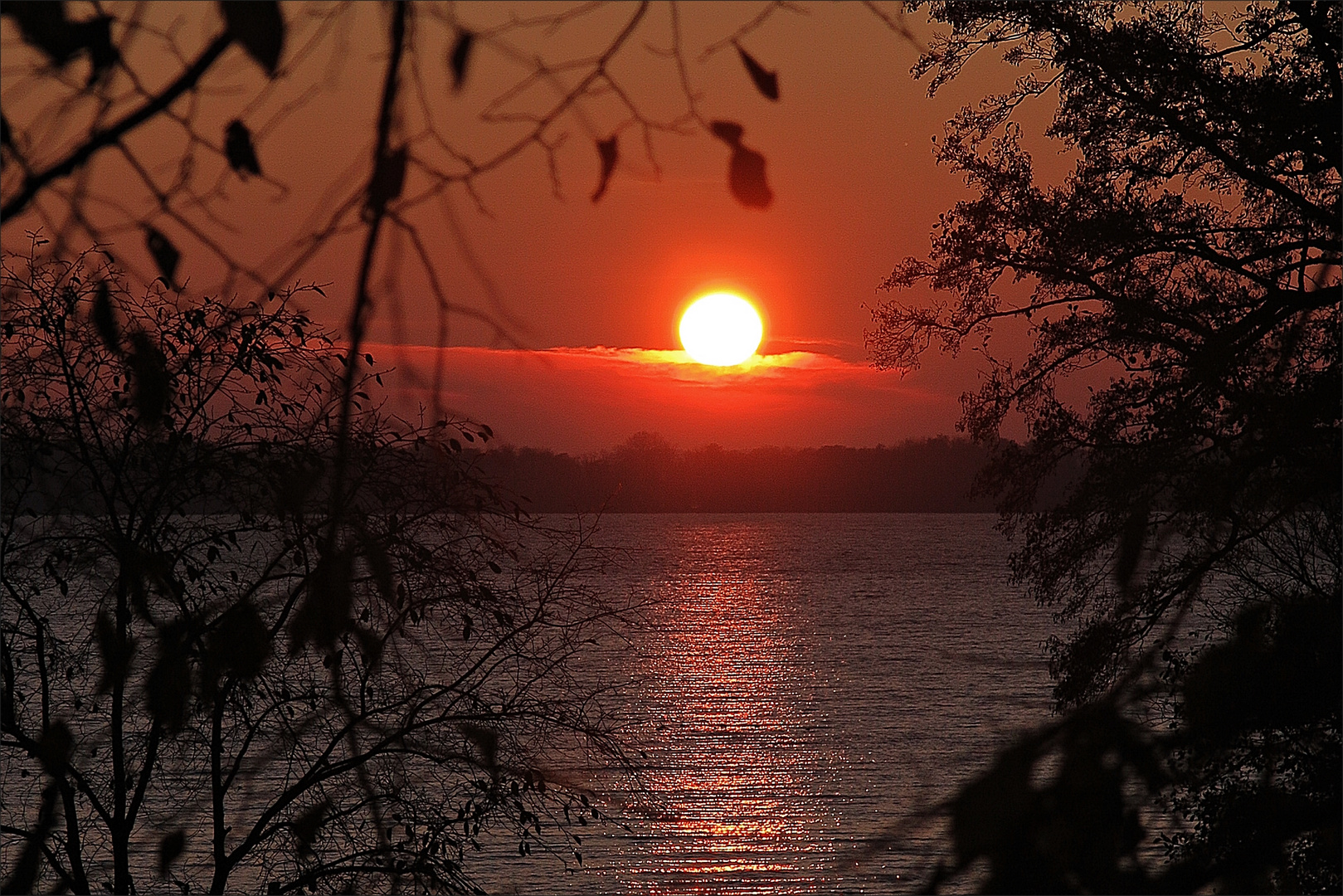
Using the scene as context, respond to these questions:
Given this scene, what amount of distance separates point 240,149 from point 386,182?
0.41 meters

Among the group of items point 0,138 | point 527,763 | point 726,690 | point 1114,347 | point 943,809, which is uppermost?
point 1114,347

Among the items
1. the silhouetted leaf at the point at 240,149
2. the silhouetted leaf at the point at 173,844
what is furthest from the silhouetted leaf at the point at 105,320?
the silhouetted leaf at the point at 173,844

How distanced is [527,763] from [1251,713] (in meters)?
10.1

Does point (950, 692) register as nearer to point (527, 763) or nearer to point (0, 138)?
point (527, 763)

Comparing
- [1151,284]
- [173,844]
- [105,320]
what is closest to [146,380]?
[105,320]

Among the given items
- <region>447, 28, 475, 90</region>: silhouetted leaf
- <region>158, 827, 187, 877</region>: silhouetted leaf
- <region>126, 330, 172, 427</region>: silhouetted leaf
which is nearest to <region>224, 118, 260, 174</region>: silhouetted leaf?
<region>126, 330, 172, 427</region>: silhouetted leaf

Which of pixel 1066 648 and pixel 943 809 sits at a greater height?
pixel 943 809

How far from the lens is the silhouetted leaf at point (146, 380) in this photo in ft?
5.66

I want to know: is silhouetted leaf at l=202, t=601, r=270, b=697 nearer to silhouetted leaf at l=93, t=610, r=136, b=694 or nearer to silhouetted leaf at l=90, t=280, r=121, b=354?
silhouetted leaf at l=93, t=610, r=136, b=694

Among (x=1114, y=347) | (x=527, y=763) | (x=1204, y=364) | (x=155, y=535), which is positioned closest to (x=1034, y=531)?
(x=1114, y=347)

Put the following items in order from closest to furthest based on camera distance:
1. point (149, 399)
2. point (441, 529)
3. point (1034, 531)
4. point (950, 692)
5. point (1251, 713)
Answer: point (149, 399) < point (1251, 713) < point (441, 529) < point (1034, 531) < point (950, 692)

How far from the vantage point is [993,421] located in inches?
559

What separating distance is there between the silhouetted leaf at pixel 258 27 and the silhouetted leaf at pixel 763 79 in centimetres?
53

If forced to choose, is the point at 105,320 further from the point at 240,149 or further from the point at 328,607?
the point at 328,607
